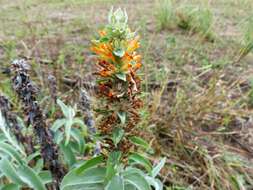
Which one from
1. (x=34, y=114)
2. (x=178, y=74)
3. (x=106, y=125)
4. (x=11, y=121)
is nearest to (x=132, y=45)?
(x=106, y=125)

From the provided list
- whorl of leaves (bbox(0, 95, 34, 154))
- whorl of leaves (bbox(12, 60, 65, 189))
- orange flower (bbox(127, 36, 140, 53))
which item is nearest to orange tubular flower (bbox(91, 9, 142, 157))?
orange flower (bbox(127, 36, 140, 53))

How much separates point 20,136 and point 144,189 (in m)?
0.61

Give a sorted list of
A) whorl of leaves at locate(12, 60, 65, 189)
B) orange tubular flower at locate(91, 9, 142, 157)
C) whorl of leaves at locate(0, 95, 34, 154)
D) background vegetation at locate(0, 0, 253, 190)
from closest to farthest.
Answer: orange tubular flower at locate(91, 9, 142, 157)
whorl of leaves at locate(12, 60, 65, 189)
whorl of leaves at locate(0, 95, 34, 154)
background vegetation at locate(0, 0, 253, 190)

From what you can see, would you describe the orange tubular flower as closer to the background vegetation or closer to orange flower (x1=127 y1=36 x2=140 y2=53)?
orange flower (x1=127 y1=36 x2=140 y2=53)

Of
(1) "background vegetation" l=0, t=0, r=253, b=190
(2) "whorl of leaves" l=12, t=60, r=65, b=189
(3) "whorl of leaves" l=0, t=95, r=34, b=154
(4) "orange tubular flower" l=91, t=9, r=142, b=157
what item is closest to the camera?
(4) "orange tubular flower" l=91, t=9, r=142, b=157

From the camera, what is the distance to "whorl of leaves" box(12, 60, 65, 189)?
4.47 feet

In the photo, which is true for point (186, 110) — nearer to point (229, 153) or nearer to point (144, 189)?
point (229, 153)

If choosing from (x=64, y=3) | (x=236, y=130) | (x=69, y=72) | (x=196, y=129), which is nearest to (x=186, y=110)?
(x=196, y=129)

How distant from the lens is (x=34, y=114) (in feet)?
4.64

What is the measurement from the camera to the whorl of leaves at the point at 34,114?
1362 millimetres

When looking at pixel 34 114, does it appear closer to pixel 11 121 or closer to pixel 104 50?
pixel 11 121

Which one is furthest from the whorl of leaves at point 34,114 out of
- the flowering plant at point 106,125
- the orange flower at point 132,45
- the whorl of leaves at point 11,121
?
the orange flower at point 132,45

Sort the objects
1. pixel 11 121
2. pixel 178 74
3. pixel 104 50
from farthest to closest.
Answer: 1. pixel 178 74
2. pixel 11 121
3. pixel 104 50

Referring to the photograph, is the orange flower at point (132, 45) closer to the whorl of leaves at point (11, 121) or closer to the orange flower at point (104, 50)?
the orange flower at point (104, 50)
